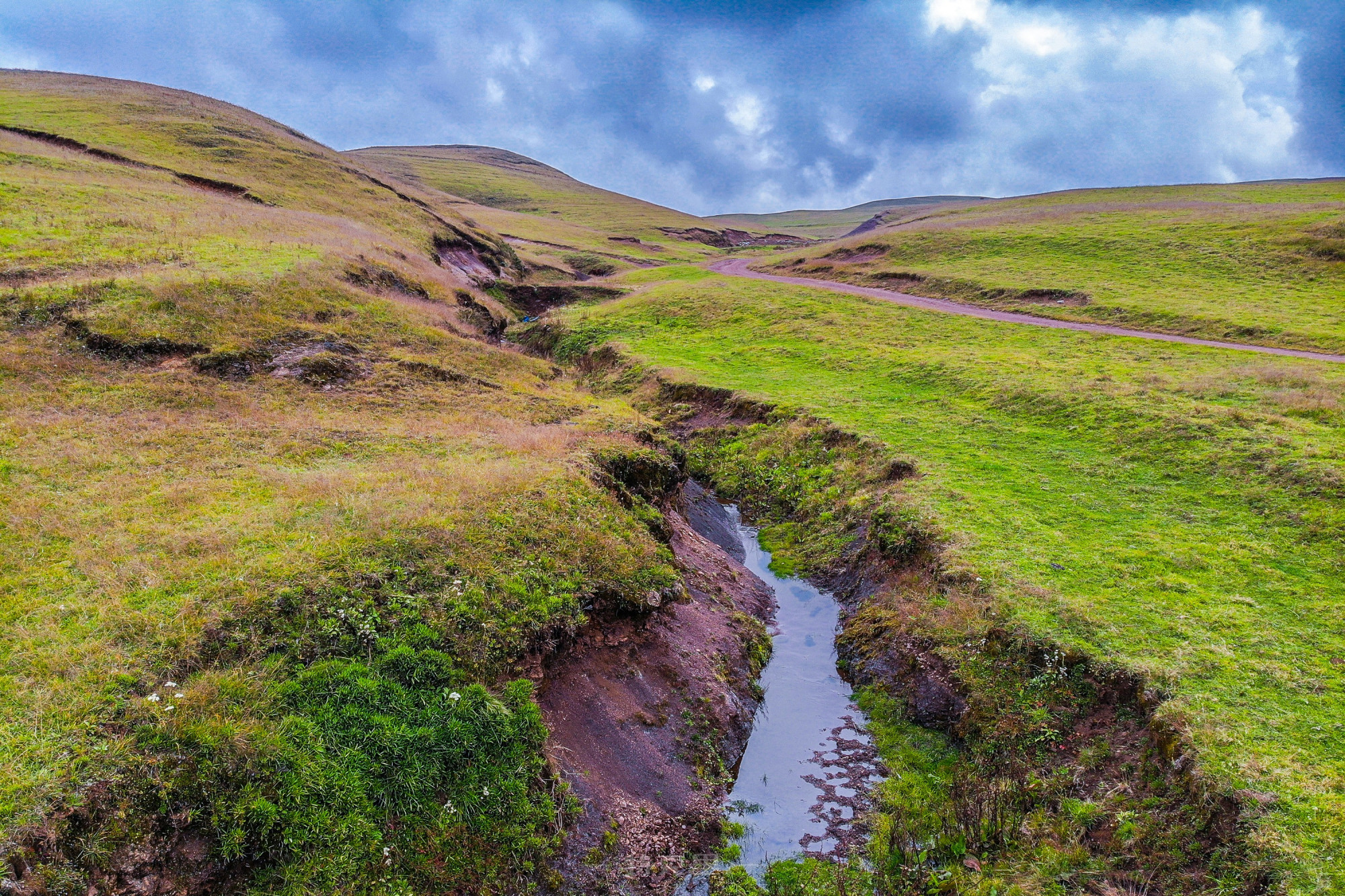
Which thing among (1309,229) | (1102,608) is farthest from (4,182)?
(1309,229)

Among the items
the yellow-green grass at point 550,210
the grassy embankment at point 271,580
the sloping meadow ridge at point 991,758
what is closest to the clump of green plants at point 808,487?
the sloping meadow ridge at point 991,758

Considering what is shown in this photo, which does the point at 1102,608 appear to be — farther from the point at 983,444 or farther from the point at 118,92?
the point at 118,92

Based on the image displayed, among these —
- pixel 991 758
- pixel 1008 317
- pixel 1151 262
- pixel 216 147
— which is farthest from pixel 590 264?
pixel 991 758

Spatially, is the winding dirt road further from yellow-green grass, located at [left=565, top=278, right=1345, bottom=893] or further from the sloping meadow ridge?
the sloping meadow ridge

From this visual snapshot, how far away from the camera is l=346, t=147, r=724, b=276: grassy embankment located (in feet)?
262

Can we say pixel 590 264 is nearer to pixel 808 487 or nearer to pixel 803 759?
pixel 808 487

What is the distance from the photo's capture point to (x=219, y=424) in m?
17.3

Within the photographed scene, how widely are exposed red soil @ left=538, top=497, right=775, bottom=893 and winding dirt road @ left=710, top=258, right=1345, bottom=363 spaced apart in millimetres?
30616

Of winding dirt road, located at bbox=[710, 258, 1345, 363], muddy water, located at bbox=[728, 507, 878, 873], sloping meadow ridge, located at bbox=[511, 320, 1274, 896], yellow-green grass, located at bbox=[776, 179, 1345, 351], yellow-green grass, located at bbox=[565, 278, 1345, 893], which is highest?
yellow-green grass, located at bbox=[776, 179, 1345, 351]

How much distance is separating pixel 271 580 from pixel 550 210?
143m

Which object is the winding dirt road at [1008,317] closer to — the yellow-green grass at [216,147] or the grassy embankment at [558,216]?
the grassy embankment at [558,216]

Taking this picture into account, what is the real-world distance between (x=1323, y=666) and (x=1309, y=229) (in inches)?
2063

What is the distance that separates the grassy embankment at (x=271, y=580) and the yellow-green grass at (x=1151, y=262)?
110 feet

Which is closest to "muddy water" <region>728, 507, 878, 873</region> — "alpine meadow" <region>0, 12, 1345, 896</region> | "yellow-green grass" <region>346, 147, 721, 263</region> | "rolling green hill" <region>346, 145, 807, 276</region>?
"alpine meadow" <region>0, 12, 1345, 896</region>
